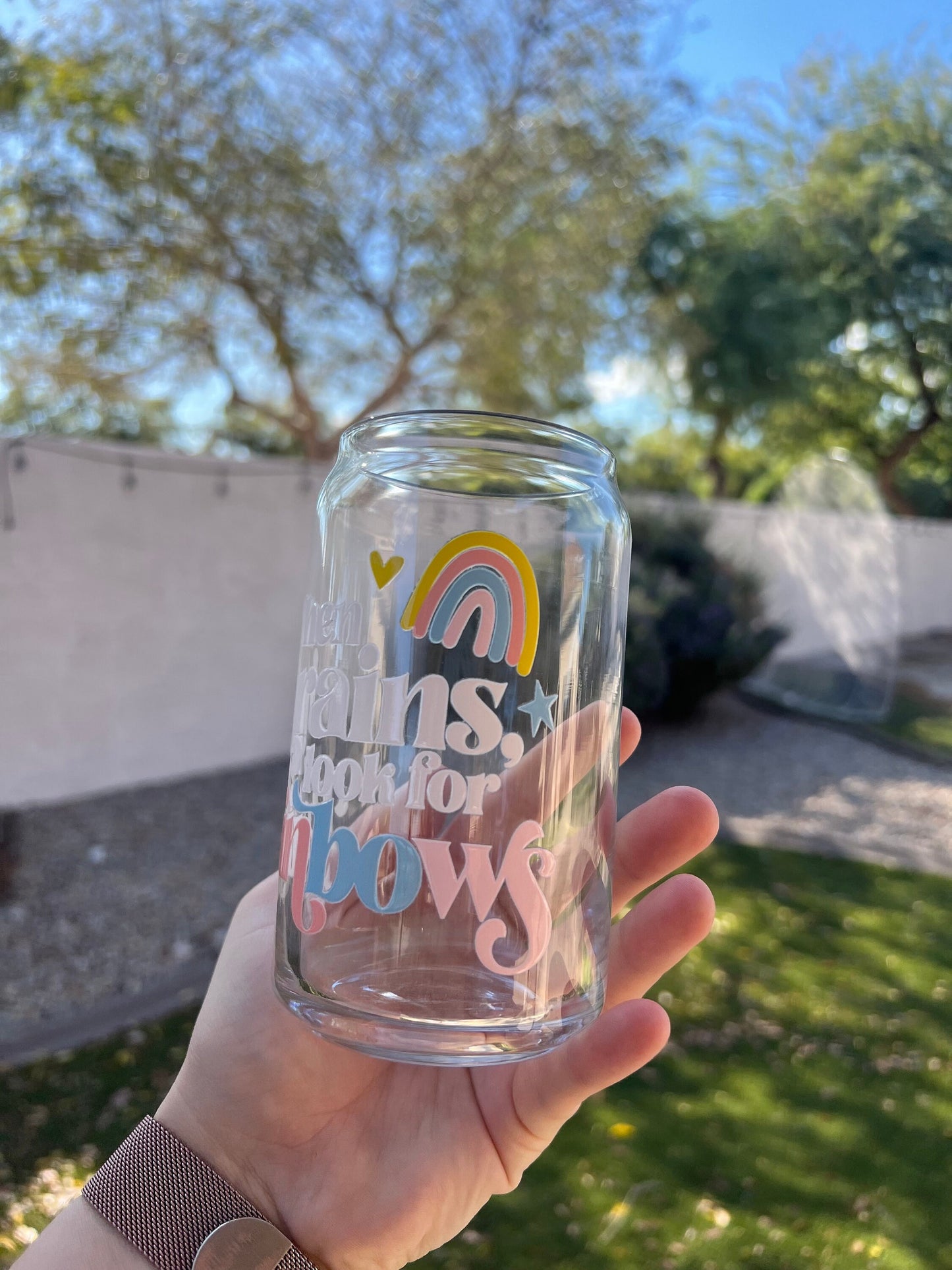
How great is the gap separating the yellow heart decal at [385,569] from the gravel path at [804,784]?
4.64 metres

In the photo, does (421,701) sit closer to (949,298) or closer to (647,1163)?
(647,1163)

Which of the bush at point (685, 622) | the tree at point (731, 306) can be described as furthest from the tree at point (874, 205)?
the bush at point (685, 622)

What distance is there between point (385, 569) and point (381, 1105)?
0.77 m

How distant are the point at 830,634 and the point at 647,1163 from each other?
777 cm

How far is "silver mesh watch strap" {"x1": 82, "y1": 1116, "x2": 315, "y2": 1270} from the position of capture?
3.83ft

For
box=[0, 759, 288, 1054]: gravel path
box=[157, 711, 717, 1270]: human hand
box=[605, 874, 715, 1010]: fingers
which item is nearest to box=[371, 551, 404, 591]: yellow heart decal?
box=[157, 711, 717, 1270]: human hand

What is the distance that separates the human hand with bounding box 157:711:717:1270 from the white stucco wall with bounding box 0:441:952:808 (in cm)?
422

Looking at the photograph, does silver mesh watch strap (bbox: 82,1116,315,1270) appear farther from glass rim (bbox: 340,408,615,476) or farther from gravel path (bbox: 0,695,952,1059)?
gravel path (bbox: 0,695,952,1059)

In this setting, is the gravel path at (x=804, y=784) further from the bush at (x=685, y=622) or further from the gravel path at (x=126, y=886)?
the gravel path at (x=126, y=886)

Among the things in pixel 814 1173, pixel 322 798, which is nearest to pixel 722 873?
pixel 814 1173

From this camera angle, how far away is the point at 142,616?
5.64 m

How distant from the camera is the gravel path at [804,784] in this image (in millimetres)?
5539

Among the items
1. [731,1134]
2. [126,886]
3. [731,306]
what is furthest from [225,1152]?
[731,306]

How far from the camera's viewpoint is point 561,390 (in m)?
8.30
